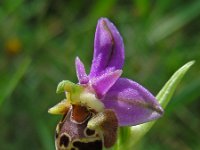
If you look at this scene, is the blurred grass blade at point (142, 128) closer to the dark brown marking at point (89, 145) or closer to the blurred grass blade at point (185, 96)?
the dark brown marking at point (89, 145)

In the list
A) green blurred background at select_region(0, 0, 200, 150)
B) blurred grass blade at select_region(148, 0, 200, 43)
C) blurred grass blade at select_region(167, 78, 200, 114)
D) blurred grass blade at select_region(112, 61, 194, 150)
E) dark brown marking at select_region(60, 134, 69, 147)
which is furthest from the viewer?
blurred grass blade at select_region(148, 0, 200, 43)

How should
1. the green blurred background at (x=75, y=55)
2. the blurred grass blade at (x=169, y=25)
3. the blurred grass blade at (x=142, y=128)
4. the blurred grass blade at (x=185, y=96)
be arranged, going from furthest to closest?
the blurred grass blade at (x=169, y=25)
the green blurred background at (x=75, y=55)
the blurred grass blade at (x=185, y=96)
the blurred grass blade at (x=142, y=128)

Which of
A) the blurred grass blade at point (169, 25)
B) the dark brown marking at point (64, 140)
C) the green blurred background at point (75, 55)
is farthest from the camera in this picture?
the blurred grass blade at point (169, 25)

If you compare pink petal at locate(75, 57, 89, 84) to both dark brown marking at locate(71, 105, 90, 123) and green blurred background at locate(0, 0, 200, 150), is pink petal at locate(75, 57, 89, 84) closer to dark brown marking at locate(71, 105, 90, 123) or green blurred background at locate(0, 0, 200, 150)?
dark brown marking at locate(71, 105, 90, 123)

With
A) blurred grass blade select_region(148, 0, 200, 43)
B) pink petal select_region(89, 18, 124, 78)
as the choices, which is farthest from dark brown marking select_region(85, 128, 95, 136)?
blurred grass blade select_region(148, 0, 200, 43)

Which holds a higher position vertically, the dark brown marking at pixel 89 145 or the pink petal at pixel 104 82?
the pink petal at pixel 104 82

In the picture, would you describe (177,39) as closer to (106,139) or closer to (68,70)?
(68,70)

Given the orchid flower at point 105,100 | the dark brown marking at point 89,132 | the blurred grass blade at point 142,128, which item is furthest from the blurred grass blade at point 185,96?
the dark brown marking at point 89,132
